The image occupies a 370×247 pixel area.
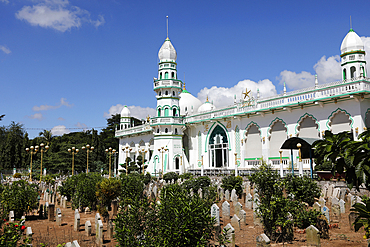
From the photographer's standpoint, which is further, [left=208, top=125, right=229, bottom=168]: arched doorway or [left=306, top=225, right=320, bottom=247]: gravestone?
[left=208, top=125, right=229, bottom=168]: arched doorway

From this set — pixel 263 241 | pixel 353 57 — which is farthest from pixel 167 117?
pixel 263 241

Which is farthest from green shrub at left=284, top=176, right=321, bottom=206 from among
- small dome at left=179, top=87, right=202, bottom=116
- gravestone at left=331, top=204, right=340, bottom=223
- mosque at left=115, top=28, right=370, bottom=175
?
small dome at left=179, top=87, right=202, bottom=116

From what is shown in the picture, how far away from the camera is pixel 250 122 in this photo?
28.9 metres

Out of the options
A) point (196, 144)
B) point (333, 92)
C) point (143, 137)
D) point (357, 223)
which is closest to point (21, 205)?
point (357, 223)

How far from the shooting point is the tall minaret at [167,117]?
3341 cm

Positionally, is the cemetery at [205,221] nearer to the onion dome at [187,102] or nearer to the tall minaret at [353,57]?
the tall minaret at [353,57]

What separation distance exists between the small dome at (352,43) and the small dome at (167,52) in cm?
1773

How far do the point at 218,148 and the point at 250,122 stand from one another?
5.05 m

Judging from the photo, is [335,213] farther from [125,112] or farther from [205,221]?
[125,112]

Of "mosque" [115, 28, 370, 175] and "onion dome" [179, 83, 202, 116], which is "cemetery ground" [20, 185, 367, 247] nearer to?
"mosque" [115, 28, 370, 175]

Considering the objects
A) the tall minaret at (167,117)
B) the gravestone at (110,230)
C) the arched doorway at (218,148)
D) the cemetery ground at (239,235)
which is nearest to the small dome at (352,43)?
the arched doorway at (218,148)

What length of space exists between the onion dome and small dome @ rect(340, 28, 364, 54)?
2194cm

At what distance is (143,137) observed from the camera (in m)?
42.6

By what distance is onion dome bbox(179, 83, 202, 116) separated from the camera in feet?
137
